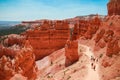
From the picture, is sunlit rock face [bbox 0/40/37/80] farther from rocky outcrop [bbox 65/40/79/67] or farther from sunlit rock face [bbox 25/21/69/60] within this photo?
sunlit rock face [bbox 25/21/69/60]

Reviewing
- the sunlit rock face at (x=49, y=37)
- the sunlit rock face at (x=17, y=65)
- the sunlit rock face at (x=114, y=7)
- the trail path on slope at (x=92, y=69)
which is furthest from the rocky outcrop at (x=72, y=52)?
the sunlit rock face at (x=17, y=65)

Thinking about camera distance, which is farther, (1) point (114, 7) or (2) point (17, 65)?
(1) point (114, 7)

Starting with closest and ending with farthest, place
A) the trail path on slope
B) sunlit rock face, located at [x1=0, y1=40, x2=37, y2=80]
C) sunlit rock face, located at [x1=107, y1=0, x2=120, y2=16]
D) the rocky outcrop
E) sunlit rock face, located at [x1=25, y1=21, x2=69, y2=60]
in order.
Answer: sunlit rock face, located at [x1=0, y1=40, x2=37, y2=80]
the trail path on slope
the rocky outcrop
sunlit rock face, located at [x1=107, y1=0, x2=120, y2=16]
sunlit rock face, located at [x1=25, y1=21, x2=69, y2=60]

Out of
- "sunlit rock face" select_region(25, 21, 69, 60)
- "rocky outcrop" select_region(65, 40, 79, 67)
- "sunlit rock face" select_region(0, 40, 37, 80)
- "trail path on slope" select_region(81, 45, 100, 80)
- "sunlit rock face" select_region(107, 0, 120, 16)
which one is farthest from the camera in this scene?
"sunlit rock face" select_region(25, 21, 69, 60)

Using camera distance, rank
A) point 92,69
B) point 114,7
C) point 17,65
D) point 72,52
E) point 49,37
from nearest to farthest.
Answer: point 17,65 < point 92,69 < point 72,52 < point 114,7 < point 49,37

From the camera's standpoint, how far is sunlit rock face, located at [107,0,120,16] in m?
46.8

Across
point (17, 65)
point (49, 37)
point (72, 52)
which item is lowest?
point (72, 52)

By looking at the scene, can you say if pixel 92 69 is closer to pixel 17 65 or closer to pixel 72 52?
pixel 72 52

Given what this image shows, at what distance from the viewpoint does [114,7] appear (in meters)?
48.2

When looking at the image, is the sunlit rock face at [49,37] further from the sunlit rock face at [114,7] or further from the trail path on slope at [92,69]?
the trail path on slope at [92,69]

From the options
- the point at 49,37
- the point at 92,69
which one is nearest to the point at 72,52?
the point at 92,69

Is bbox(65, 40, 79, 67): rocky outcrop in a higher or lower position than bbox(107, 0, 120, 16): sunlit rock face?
lower

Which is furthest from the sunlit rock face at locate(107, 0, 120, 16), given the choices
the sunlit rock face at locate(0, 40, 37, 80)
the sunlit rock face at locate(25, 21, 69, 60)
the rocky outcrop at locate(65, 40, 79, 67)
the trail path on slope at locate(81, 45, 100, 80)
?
the sunlit rock face at locate(0, 40, 37, 80)

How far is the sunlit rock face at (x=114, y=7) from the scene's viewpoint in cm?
4678
